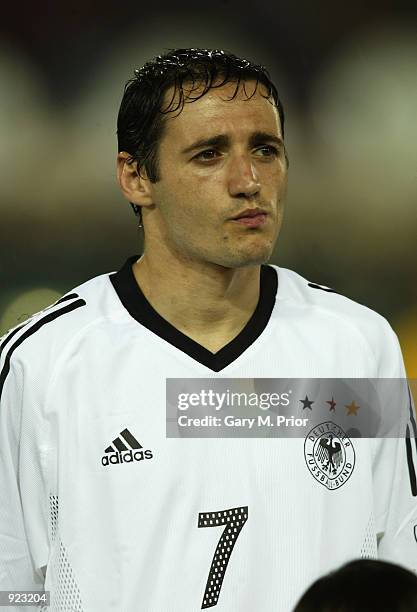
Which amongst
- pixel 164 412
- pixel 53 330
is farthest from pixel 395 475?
pixel 53 330

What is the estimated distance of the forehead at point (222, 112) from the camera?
1.80m

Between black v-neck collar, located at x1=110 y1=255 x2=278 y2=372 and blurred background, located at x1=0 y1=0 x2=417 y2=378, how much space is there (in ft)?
1.29

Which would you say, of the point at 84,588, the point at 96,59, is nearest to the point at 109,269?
the point at 96,59

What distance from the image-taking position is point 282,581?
1.80 metres

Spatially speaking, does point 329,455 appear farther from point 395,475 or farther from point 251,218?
point 251,218

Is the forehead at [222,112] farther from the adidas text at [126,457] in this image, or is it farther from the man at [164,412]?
the adidas text at [126,457]

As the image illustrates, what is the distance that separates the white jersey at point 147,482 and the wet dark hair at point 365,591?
735 mm

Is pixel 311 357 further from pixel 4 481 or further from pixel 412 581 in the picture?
pixel 412 581

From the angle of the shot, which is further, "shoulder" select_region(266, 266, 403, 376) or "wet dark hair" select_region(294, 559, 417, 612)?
"shoulder" select_region(266, 266, 403, 376)

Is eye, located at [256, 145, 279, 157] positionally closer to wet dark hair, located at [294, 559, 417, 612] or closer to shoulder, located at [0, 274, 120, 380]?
shoulder, located at [0, 274, 120, 380]

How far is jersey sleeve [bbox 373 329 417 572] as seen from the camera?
193 centimetres

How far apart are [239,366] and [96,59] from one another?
0.80 meters

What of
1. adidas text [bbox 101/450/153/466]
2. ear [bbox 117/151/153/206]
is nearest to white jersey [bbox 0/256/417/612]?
adidas text [bbox 101/450/153/466]

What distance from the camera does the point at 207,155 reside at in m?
1.81
